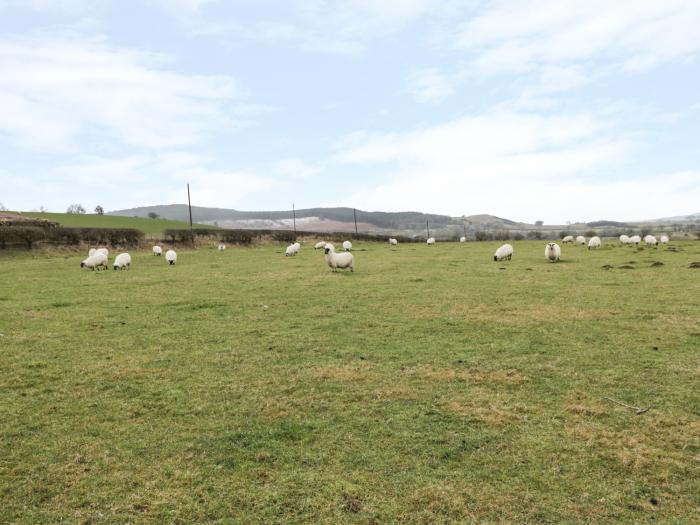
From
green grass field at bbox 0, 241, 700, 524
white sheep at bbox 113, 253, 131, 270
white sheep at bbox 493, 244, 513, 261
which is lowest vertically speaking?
green grass field at bbox 0, 241, 700, 524

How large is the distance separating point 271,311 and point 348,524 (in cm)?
862

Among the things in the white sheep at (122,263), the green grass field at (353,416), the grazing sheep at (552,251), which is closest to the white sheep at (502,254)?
the grazing sheep at (552,251)

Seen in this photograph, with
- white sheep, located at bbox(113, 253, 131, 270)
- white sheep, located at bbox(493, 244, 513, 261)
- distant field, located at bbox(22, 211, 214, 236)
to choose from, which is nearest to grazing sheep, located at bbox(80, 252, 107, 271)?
white sheep, located at bbox(113, 253, 131, 270)

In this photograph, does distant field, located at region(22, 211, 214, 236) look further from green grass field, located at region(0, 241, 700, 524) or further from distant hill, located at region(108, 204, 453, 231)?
distant hill, located at region(108, 204, 453, 231)

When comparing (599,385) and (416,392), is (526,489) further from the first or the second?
(599,385)

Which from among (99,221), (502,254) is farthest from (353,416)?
(99,221)

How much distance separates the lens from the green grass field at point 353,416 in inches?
151

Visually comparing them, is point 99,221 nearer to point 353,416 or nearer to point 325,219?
point 353,416

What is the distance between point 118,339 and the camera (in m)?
9.16

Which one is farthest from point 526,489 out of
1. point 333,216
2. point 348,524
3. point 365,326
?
point 333,216

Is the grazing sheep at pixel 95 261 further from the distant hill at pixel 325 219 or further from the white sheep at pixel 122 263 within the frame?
the distant hill at pixel 325 219

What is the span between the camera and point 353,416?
214 inches

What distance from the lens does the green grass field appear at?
383 cm

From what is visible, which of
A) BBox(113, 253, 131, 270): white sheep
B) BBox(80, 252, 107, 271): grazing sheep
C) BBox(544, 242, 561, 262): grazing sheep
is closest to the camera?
BBox(80, 252, 107, 271): grazing sheep
